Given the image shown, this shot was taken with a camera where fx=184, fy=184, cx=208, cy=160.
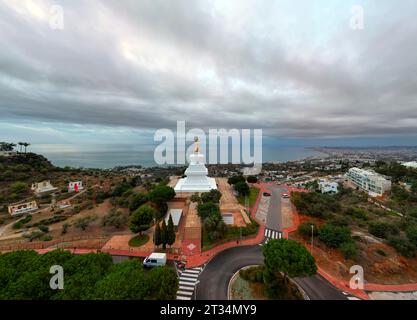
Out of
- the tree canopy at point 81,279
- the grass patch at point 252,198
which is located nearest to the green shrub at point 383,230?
the grass patch at point 252,198

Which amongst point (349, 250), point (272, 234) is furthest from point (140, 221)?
point (349, 250)

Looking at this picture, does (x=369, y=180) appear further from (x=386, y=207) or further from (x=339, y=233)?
(x=339, y=233)

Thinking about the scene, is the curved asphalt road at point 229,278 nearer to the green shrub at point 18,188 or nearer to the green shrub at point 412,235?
the green shrub at point 412,235

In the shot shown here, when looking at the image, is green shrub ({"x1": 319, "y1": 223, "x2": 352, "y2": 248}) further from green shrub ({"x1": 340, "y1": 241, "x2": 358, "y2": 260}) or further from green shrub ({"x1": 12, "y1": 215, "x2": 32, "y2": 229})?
green shrub ({"x1": 12, "y1": 215, "x2": 32, "y2": 229})

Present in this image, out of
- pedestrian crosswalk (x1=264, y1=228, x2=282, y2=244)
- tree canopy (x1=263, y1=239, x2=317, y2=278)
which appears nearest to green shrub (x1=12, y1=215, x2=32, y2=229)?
tree canopy (x1=263, y1=239, x2=317, y2=278)

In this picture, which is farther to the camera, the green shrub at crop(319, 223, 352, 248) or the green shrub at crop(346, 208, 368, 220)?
the green shrub at crop(346, 208, 368, 220)

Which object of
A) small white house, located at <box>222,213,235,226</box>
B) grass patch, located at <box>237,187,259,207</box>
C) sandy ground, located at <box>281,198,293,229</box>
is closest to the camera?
small white house, located at <box>222,213,235,226</box>
